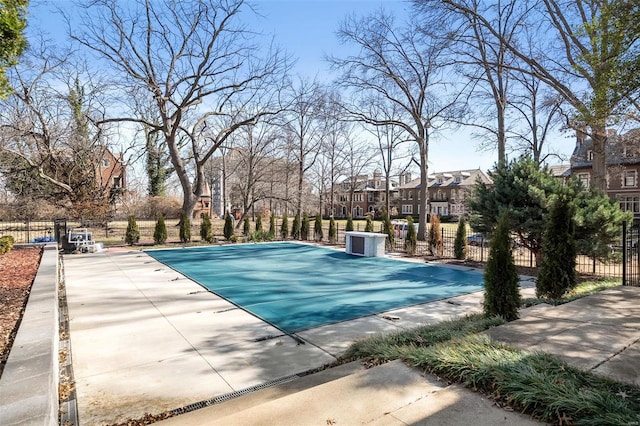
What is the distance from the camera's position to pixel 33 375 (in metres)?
2.95

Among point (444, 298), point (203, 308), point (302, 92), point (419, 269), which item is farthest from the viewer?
point (302, 92)

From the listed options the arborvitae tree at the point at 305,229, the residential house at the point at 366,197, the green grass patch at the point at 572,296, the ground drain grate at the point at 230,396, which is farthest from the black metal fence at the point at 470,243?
the residential house at the point at 366,197

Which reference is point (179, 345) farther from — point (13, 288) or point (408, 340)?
point (13, 288)

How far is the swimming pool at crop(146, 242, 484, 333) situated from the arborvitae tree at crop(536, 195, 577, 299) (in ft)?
6.54

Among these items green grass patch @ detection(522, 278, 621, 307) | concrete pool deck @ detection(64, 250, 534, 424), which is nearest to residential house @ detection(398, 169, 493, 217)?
green grass patch @ detection(522, 278, 621, 307)

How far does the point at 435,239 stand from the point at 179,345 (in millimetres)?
10958

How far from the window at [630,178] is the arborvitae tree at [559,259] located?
35922 millimetres

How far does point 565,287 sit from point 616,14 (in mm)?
4024

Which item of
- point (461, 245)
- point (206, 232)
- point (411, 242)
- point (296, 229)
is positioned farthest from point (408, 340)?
point (296, 229)

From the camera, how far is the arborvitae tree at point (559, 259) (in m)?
6.06

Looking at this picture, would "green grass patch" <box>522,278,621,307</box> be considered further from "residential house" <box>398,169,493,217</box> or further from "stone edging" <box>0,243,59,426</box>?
"residential house" <box>398,169,493,217</box>

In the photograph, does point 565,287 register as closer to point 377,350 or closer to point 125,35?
point 377,350

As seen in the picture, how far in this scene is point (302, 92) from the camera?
21859mm

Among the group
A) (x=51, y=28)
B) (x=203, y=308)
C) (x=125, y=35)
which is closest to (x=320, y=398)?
(x=203, y=308)
